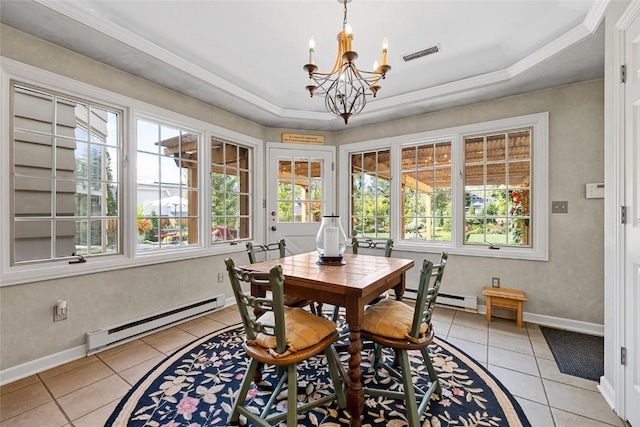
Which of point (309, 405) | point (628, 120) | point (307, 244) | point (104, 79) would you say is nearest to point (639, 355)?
point (628, 120)

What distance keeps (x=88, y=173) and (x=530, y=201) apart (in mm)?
4475

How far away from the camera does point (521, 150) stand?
10.6 ft

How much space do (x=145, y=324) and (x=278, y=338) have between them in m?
2.06

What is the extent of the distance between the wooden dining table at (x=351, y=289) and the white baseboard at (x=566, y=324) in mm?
2117

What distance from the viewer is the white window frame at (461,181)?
9.95ft

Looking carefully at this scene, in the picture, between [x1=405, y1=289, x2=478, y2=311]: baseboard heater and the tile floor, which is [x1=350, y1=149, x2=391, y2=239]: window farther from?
the tile floor

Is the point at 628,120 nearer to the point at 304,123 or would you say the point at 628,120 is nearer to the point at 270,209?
the point at 304,123

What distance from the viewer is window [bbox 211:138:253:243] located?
3646mm

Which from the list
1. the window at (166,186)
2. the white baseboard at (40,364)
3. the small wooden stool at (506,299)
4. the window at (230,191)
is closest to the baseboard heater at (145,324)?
the white baseboard at (40,364)

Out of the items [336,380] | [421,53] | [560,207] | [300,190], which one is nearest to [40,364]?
[336,380]

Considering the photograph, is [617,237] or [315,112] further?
[315,112]

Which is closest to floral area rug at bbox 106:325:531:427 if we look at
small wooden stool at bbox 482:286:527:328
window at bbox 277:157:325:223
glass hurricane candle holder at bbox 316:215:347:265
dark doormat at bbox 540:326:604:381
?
dark doormat at bbox 540:326:604:381

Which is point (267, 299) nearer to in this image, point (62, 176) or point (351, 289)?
point (351, 289)

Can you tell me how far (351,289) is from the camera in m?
1.47
